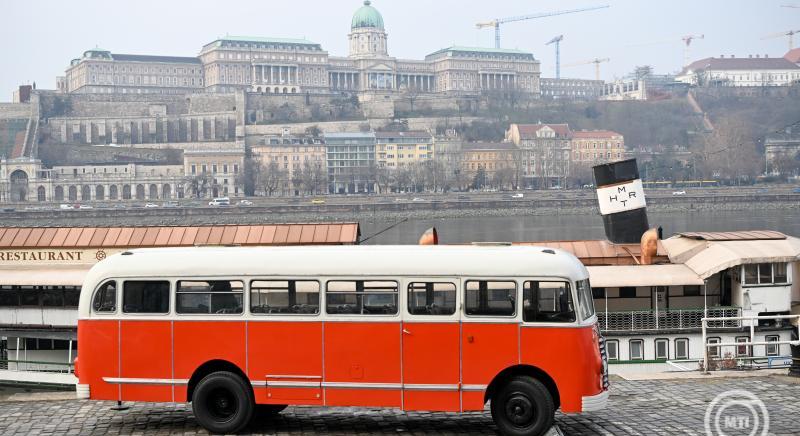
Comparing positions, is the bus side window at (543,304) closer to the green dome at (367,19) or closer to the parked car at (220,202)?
the parked car at (220,202)

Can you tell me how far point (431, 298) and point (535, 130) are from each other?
127739 mm

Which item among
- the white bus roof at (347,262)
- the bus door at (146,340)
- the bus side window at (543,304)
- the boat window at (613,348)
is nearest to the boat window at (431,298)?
the white bus roof at (347,262)

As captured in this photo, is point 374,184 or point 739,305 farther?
point 374,184

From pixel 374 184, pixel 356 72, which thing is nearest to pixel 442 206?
pixel 374 184

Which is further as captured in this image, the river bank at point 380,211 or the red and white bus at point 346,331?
the river bank at point 380,211

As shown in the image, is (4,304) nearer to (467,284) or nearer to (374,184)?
(467,284)

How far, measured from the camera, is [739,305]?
16719 millimetres

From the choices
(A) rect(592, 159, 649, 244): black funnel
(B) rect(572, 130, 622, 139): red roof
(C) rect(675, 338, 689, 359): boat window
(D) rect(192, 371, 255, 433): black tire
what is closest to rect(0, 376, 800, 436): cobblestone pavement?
(D) rect(192, 371, 255, 433): black tire

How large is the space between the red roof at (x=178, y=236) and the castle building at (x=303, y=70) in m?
135

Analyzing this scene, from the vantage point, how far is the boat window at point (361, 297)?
368 inches

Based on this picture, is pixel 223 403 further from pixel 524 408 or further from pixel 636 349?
pixel 636 349

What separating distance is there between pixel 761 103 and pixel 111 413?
162 meters

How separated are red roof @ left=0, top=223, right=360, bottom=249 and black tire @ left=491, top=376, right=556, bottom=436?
10.4 metres

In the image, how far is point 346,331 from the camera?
940cm
